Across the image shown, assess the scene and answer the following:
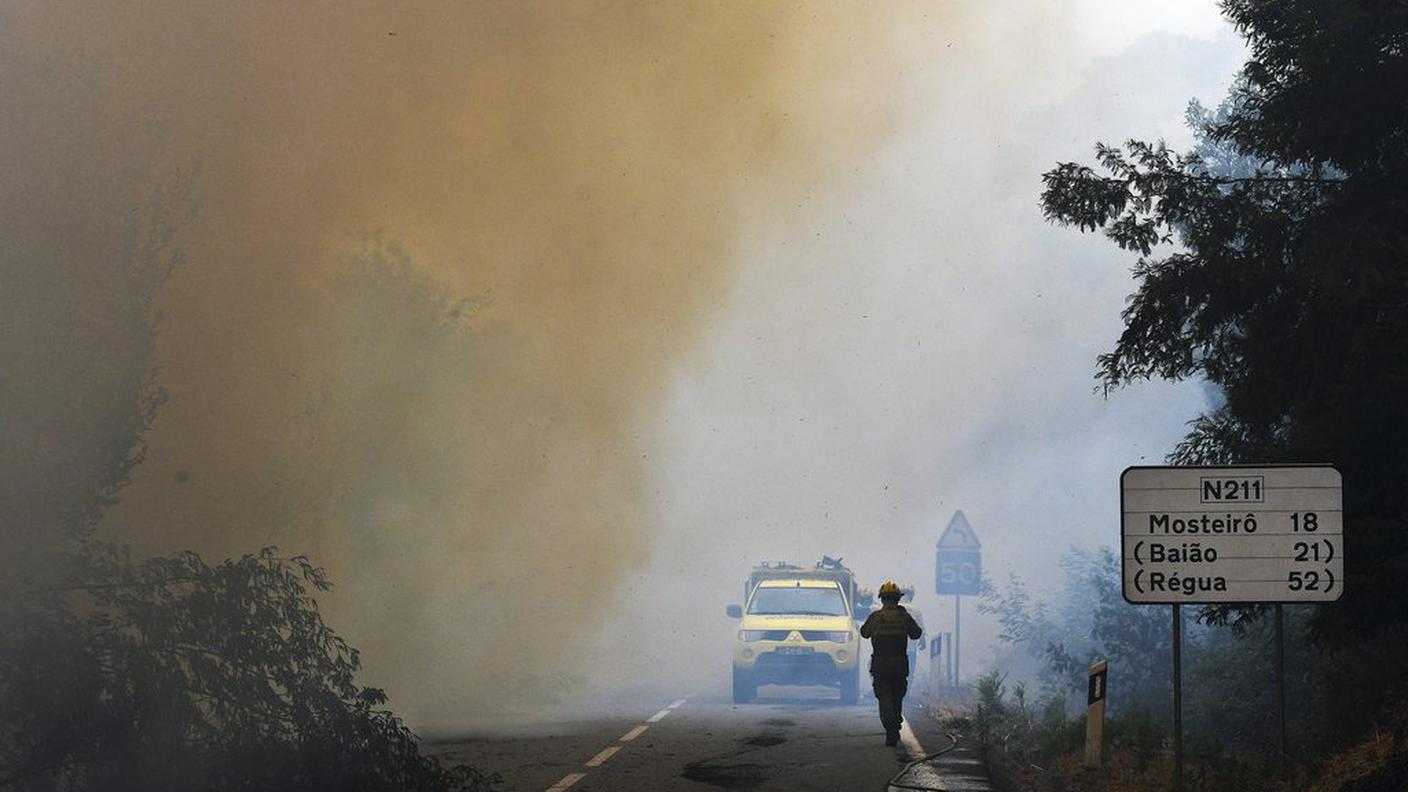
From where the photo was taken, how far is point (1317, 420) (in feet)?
50.2

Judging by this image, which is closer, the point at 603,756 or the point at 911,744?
the point at 603,756

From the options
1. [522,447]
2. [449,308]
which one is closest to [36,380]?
[449,308]

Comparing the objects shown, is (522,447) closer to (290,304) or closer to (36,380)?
(290,304)

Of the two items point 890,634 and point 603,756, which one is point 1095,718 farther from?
point 890,634

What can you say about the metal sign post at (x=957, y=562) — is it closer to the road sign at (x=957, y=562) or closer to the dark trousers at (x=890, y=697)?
the road sign at (x=957, y=562)

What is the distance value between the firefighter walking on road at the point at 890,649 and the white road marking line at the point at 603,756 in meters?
2.82

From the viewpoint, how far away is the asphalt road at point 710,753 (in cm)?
1390

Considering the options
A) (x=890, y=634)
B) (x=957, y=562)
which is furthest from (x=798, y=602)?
(x=890, y=634)

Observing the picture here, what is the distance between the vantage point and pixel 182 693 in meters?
10.8

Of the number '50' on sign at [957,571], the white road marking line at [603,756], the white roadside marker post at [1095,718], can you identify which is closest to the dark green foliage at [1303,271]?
the white roadside marker post at [1095,718]

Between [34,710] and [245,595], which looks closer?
[34,710]

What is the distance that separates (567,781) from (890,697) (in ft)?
16.9

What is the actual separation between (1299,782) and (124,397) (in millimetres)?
9053

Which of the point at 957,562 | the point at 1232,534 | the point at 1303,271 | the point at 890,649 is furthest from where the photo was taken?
the point at 957,562
